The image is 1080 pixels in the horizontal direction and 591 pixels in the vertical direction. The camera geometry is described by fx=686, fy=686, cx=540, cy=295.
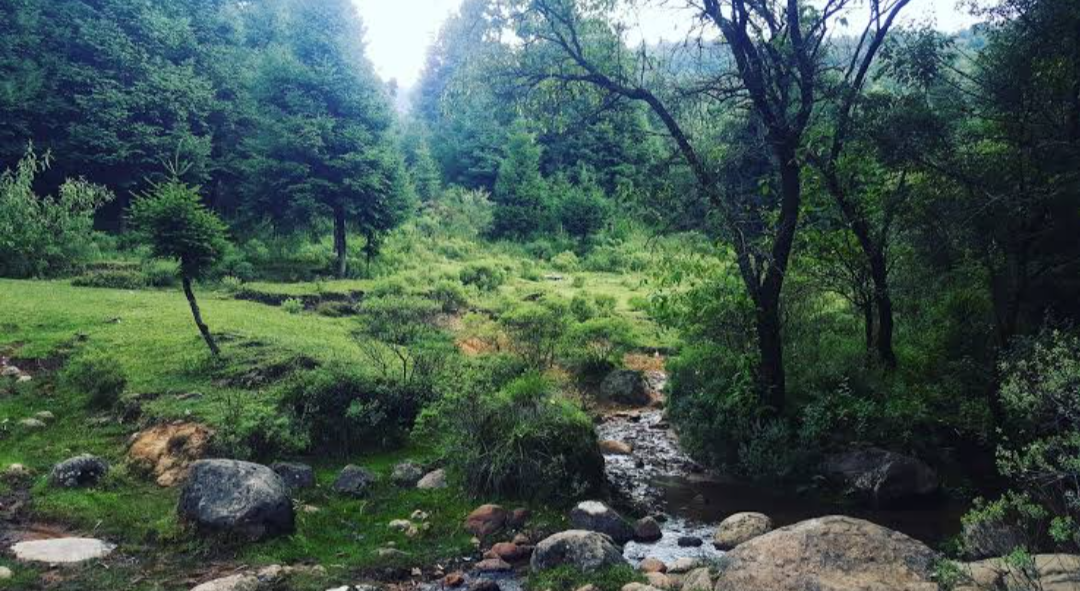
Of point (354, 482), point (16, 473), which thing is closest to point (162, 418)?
point (16, 473)

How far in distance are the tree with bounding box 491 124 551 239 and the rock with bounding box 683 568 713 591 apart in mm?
33671

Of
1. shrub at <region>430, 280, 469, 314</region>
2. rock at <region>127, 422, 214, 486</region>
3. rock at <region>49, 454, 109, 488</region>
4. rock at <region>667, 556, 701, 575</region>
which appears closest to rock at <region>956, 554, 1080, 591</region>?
rock at <region>667, 556, 701, 575</region>

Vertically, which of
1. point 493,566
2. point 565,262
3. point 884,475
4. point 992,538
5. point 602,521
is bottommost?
point 493,566

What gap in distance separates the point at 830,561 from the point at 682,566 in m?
1.79

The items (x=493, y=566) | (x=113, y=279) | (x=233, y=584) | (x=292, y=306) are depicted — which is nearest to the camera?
(x=233, y=584)

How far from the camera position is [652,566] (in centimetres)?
805

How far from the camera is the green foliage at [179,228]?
42.1 ft

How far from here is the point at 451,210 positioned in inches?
1629

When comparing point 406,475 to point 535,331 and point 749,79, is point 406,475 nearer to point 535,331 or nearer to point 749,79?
point 535,331

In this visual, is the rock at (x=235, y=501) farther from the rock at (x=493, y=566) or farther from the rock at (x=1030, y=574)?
the rock at (x=1030, y=574)

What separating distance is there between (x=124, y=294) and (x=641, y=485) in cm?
1619

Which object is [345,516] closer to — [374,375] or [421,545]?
[421,545]

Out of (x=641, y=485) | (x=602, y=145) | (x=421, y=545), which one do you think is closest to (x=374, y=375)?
(x=421, y=545)

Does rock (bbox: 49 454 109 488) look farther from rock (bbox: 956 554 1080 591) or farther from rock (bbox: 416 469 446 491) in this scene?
rock (bbox: 956 554 1080 591)
